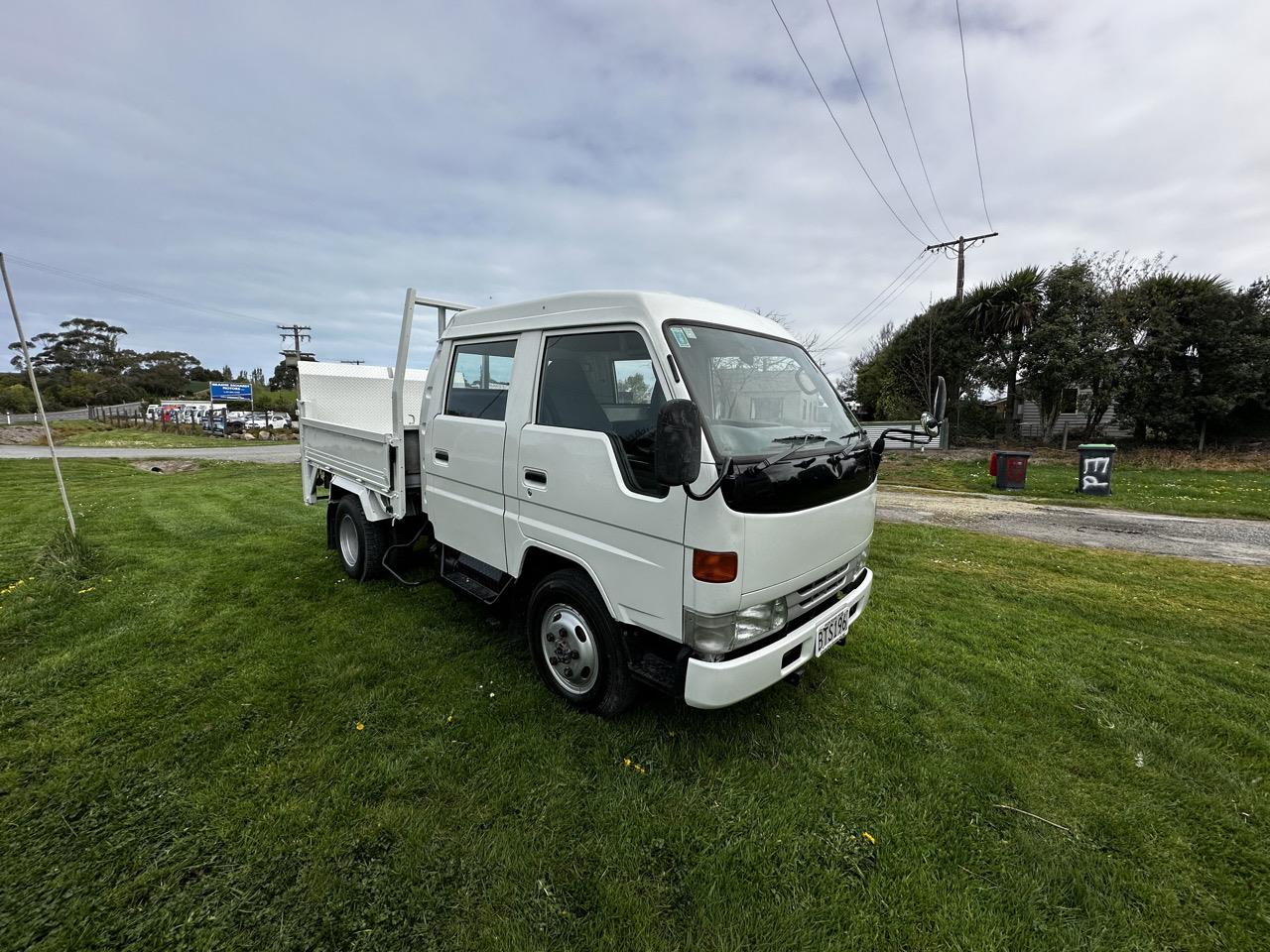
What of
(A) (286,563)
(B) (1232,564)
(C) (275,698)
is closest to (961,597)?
(B) (1232,564)

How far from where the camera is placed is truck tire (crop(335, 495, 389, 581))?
15.3ft

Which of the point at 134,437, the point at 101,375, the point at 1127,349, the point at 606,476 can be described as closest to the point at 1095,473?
the point at 1127,349

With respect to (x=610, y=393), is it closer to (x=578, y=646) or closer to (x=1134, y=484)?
(x=578, y=646)

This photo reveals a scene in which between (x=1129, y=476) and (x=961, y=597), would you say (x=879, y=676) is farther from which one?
(x=1129, y=476)

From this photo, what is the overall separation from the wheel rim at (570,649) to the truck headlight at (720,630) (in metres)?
0.70

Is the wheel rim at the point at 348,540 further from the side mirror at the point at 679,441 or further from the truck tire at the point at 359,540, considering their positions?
the side mirror at the point at 679,441

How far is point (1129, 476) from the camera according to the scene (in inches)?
516

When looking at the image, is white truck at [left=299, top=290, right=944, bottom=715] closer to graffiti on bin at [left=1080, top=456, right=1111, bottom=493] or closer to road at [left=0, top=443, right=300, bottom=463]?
graffiti on bin at [left=1080, top=456, right=1111, bottom=493]

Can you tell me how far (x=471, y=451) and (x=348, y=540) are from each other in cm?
258

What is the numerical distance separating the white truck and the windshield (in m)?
0.01

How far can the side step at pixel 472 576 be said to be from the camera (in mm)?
3383

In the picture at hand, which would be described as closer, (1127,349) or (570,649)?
(570,649)

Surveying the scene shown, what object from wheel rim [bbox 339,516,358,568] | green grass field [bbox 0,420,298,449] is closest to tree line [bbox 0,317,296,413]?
green grass field [bbox 0,420,298,449]

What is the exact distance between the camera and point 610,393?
104 inches
